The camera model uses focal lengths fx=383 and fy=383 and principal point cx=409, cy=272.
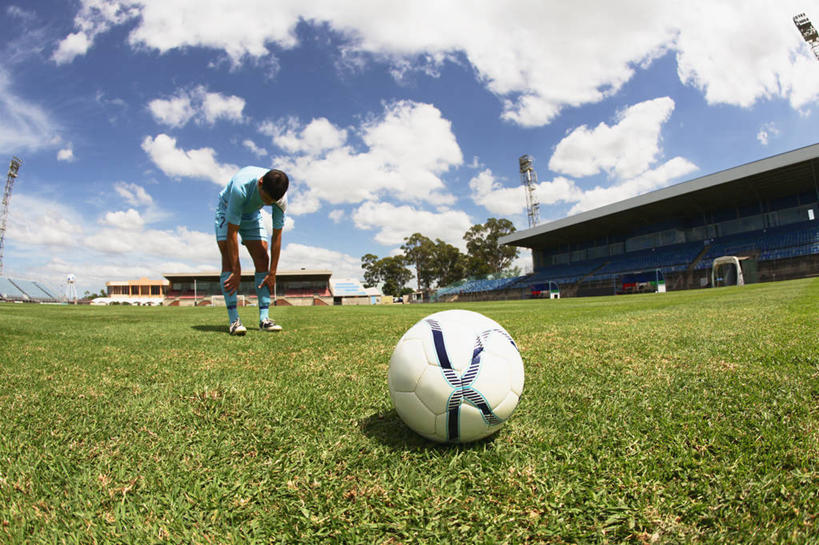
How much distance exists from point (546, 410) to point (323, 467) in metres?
1.23

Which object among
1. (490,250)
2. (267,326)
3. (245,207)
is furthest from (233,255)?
(490,250)

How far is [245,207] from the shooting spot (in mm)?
5035

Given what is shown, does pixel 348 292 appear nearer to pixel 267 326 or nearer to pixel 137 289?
pixel 137 289

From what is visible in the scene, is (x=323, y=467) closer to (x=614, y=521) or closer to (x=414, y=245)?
(x=614, y=521)

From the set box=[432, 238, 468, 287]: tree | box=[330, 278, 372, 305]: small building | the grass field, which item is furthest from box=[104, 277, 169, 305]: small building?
the grass field

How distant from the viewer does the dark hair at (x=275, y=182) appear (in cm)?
464

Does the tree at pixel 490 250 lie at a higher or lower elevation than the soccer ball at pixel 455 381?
higher

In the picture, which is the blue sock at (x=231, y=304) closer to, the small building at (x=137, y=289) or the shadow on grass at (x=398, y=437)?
the shadow on grass at (x=398, y=437)

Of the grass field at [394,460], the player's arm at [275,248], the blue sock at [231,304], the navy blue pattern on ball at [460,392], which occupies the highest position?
the player's arm at [275,248]

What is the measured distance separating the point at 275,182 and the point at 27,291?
275 feet

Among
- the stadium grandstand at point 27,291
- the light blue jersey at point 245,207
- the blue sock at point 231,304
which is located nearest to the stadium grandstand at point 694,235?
the light blue jersey at point 245,207

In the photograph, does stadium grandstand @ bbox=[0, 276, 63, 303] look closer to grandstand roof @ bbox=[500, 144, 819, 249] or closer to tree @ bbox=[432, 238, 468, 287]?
tree @ bbox=[432, 238, 468, 287]

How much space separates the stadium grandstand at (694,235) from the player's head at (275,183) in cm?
3186

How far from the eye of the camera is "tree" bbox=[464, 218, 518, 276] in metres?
57.7
